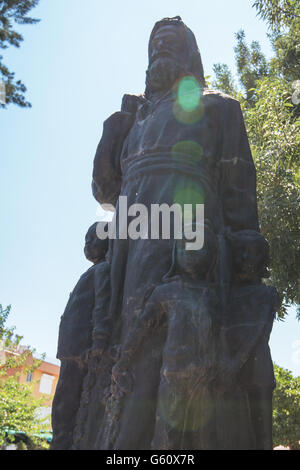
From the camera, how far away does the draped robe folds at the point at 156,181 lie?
2.89 metres

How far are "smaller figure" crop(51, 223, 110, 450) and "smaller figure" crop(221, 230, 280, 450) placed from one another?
2.70 ft

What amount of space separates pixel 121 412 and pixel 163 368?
1.24ft

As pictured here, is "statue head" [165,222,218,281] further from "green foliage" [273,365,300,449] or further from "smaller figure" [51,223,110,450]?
"green foliage" [273,365,300,449]

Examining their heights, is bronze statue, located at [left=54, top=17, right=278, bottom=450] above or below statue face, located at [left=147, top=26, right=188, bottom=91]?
below

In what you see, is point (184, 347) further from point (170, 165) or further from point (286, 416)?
point (286, 416)

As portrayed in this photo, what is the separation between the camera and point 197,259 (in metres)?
3.00

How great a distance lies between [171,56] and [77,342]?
95.3 inches

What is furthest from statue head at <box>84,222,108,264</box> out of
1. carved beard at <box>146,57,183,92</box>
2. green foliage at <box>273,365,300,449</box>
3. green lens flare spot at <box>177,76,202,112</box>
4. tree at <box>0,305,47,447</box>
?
green foliage at <box>273,365,300,449</box>

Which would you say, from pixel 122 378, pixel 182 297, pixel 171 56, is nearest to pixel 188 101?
pixel 171 56

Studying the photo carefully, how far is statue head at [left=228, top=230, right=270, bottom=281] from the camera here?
3.29 m

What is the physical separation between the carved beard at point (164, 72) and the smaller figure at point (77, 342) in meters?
1.61
